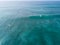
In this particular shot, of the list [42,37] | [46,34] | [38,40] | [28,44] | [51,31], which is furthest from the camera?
[51,31]

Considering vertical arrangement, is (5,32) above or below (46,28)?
above

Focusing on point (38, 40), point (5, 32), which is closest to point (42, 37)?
point (38, 40)

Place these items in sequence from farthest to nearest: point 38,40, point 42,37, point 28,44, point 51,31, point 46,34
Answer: point 51,31, point 46,34, point 42,37, point 38,40, point 28,44

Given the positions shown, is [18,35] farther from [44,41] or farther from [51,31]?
[51,31]

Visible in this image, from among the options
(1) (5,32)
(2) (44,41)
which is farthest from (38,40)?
(1) (5,32)

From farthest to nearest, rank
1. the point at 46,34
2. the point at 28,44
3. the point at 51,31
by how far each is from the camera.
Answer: the point at 51,31 < the point at 46,34 < the point at 28,44

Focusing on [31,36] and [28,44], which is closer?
[28,44]

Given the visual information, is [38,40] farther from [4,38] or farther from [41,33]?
[4,38]

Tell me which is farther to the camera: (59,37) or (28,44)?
(59,37)

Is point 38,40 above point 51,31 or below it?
above
